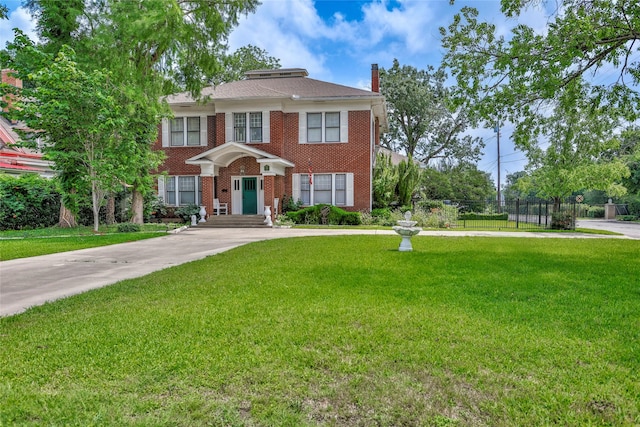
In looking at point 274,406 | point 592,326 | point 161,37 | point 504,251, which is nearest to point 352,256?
point 504,251

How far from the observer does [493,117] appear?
10203 millimetres

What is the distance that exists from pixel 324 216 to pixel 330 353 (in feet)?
54.2

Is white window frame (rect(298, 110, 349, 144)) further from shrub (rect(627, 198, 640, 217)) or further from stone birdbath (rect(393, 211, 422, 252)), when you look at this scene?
shrub (rect(627, 198, 640, 217))

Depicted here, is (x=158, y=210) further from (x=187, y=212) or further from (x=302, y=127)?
(x=302, y=127)

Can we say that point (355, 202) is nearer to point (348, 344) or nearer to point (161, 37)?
point (161, 37)

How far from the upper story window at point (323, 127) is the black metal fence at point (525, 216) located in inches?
299

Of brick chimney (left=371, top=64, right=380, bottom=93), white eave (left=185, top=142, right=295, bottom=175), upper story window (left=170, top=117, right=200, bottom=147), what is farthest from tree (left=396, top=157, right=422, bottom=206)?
upper story window (left=170, top=117, right=200, bottom=147)

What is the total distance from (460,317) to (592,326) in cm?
134

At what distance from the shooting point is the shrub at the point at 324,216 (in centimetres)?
1973

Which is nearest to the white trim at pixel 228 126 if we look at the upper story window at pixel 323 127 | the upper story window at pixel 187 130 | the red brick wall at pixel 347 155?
the upper story window at pixel 187 130

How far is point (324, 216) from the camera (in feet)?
65.4

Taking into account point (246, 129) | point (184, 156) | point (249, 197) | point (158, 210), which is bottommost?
point (158, 210)

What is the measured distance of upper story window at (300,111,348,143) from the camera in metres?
21.0

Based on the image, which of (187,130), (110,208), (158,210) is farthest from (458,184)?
(110,208)
